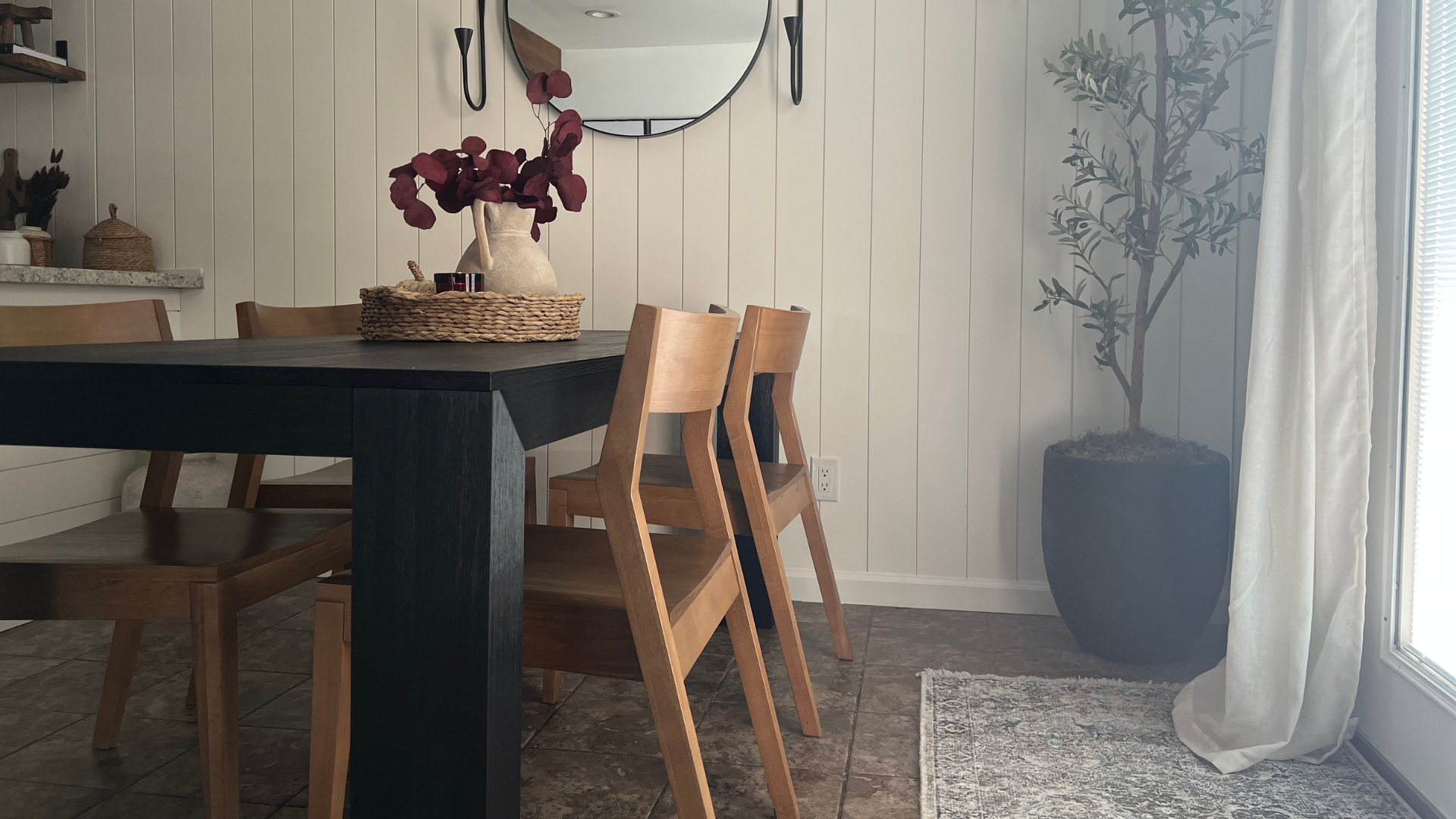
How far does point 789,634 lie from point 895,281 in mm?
1143

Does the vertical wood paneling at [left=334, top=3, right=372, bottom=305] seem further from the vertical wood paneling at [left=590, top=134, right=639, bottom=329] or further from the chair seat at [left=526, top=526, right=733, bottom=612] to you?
the chair seat at [left=526, top=526, right=733, bottom=612]

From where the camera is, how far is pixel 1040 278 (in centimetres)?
244

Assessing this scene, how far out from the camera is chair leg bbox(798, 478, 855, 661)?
7.02 feet

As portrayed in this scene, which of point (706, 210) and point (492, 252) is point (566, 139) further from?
point (706, 210)

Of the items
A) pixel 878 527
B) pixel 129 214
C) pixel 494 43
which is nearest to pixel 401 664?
pixel 878 527

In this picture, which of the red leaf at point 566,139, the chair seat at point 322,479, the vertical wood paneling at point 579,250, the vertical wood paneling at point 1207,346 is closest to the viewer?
the red leaf at point 566,139

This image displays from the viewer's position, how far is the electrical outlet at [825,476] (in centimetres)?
261

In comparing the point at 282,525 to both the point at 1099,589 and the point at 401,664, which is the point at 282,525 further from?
the point at 1099,589

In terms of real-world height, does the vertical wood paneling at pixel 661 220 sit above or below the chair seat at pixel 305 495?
above

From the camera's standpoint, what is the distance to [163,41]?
2.89 metres

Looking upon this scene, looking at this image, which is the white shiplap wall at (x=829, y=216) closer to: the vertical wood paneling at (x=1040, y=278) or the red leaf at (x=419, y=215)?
the vertical wood paneling at (x=1040, y=278)

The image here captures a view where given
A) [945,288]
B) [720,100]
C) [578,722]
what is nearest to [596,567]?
[578,722]

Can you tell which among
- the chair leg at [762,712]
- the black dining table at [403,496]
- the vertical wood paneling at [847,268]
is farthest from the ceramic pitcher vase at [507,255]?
the vertical wood paneling at [847,268]

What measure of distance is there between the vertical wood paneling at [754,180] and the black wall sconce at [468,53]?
0.70m
